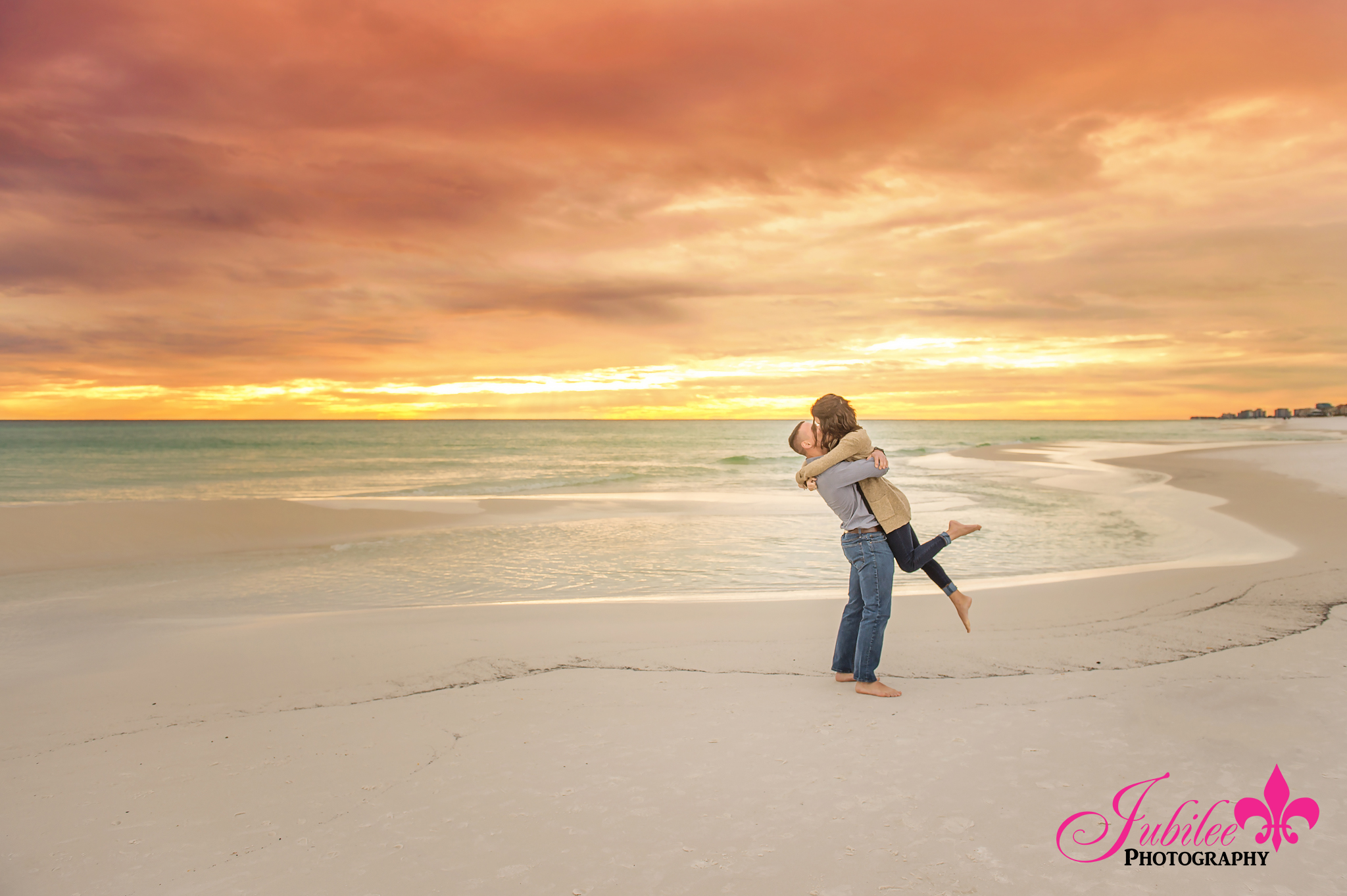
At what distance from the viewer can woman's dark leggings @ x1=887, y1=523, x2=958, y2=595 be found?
5.07m

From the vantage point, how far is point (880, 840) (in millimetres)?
3295

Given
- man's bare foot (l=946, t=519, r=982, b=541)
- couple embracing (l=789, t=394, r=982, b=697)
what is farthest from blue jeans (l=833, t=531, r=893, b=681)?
man's bare foot (l=946, t=519, r=982, b=541)

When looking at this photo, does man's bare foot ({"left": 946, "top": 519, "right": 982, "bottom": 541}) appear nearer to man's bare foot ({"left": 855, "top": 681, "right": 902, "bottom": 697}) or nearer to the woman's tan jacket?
the woman's tan jacket

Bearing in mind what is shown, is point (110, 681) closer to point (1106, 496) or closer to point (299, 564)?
point (299, 564)

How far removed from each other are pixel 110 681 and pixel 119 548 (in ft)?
31.7

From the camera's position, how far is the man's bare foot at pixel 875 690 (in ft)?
16.6

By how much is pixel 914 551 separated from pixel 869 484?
542 millimetres

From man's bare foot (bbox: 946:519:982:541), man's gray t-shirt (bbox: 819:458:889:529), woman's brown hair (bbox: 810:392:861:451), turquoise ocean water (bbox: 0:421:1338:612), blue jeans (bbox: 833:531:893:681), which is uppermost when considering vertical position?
woman's brown hair (bbox: 810:392:861:451)

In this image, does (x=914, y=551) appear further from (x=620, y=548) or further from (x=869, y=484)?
(x=620, y=548)

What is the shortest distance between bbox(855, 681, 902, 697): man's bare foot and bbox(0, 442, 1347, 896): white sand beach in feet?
0.38

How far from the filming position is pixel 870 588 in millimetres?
5082

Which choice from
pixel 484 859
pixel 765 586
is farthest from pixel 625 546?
pixel 484 859

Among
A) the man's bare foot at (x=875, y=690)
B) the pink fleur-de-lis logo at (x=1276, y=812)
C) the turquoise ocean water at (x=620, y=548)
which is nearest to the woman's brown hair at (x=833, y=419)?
the man's bare foot at (x=875, y=690)

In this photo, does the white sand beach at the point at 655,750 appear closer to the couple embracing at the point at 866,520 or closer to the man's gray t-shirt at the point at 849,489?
the couple embracing at the point at 866,520
